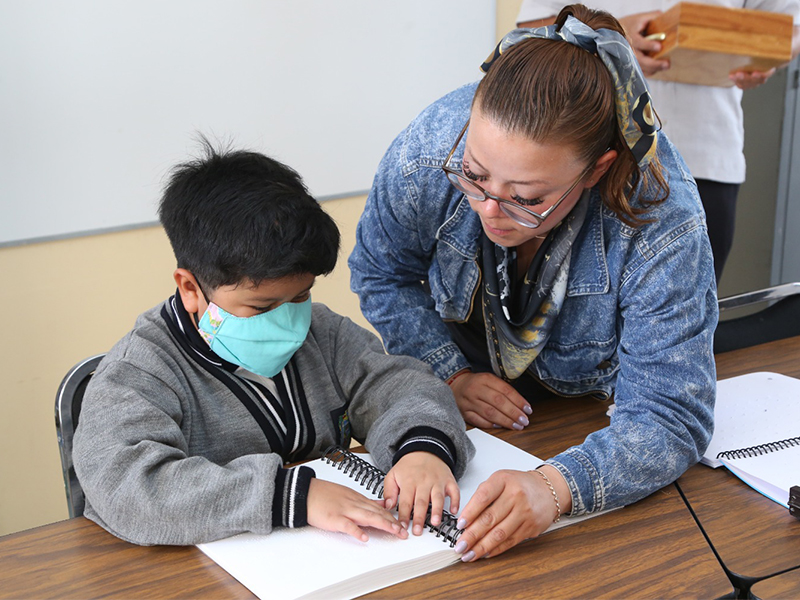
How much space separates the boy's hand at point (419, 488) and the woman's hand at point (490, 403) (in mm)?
258

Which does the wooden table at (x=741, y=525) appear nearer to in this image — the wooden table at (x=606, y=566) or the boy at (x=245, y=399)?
the wooden table at (x=606, y=566)

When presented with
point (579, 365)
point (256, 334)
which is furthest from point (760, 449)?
point (256, 334)

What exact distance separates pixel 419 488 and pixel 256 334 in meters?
0.33

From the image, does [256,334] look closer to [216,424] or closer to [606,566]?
[216,424]

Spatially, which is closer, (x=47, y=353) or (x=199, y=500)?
(x=199, y=500)

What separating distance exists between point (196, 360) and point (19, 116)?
1370mm

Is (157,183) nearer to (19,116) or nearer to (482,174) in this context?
(19,116)

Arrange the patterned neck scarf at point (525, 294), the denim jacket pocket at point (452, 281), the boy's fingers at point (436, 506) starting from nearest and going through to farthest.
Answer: the boy's fingers at point (436, 506), the patterned neck scarf at point (525, 294), the denim jacket pocket at point (452, 281)

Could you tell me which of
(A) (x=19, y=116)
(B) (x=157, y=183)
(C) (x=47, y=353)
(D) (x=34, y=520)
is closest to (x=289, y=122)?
(B) (x=157, y=183)

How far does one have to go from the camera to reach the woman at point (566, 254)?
1007 mm

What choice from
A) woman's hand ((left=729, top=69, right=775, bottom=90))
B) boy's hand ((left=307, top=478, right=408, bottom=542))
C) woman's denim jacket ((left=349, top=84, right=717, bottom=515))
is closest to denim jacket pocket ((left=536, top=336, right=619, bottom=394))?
woman's denim jacket ((left=349, top=84, right=717, bottom=515))

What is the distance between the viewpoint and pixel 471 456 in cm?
109

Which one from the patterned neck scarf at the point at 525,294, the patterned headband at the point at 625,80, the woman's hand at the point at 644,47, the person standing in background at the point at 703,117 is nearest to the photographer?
the patterned headband at the point at 625,80

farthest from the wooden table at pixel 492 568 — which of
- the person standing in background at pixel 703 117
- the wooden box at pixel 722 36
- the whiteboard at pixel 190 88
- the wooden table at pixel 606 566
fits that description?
the person standing in background at pixel 703 117
